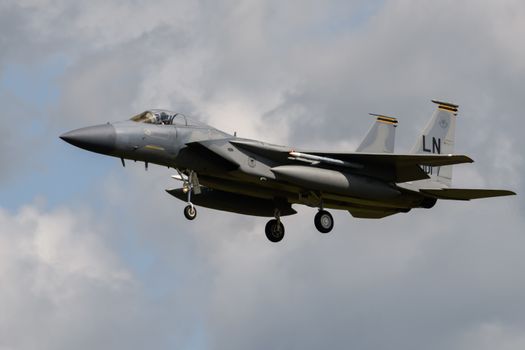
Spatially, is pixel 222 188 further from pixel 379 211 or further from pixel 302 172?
pixel 379 211

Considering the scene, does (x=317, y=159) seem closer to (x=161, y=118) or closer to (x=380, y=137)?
(x=380, y=137)

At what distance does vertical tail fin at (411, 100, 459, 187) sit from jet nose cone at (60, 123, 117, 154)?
9397 millimetres

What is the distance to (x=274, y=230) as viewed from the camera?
36.3m

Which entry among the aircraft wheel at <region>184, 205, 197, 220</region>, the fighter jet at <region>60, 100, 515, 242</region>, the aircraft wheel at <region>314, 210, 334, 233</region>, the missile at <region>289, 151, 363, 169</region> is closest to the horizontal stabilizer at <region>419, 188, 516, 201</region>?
the fighter jet at <region>60, 100, 515, 242</region>

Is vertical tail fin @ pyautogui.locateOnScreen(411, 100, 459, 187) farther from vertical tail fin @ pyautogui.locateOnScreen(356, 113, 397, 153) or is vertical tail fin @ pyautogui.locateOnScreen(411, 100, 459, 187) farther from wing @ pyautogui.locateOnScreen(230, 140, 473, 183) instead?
wing @ pyautogui.locateOnScreen(230, 140, 473, 183)

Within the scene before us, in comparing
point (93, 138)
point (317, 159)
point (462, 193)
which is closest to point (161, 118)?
point (93, 138)

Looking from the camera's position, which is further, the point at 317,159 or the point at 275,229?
the point at 275,229

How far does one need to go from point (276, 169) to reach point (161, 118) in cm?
311

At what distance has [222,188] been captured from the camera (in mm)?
34281

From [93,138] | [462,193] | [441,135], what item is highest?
[441,135]

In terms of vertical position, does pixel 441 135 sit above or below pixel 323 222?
above

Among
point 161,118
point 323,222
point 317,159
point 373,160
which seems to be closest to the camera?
point 161,118

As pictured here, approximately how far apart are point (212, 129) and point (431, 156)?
5.51 metres

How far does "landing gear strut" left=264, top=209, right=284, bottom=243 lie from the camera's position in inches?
1431
